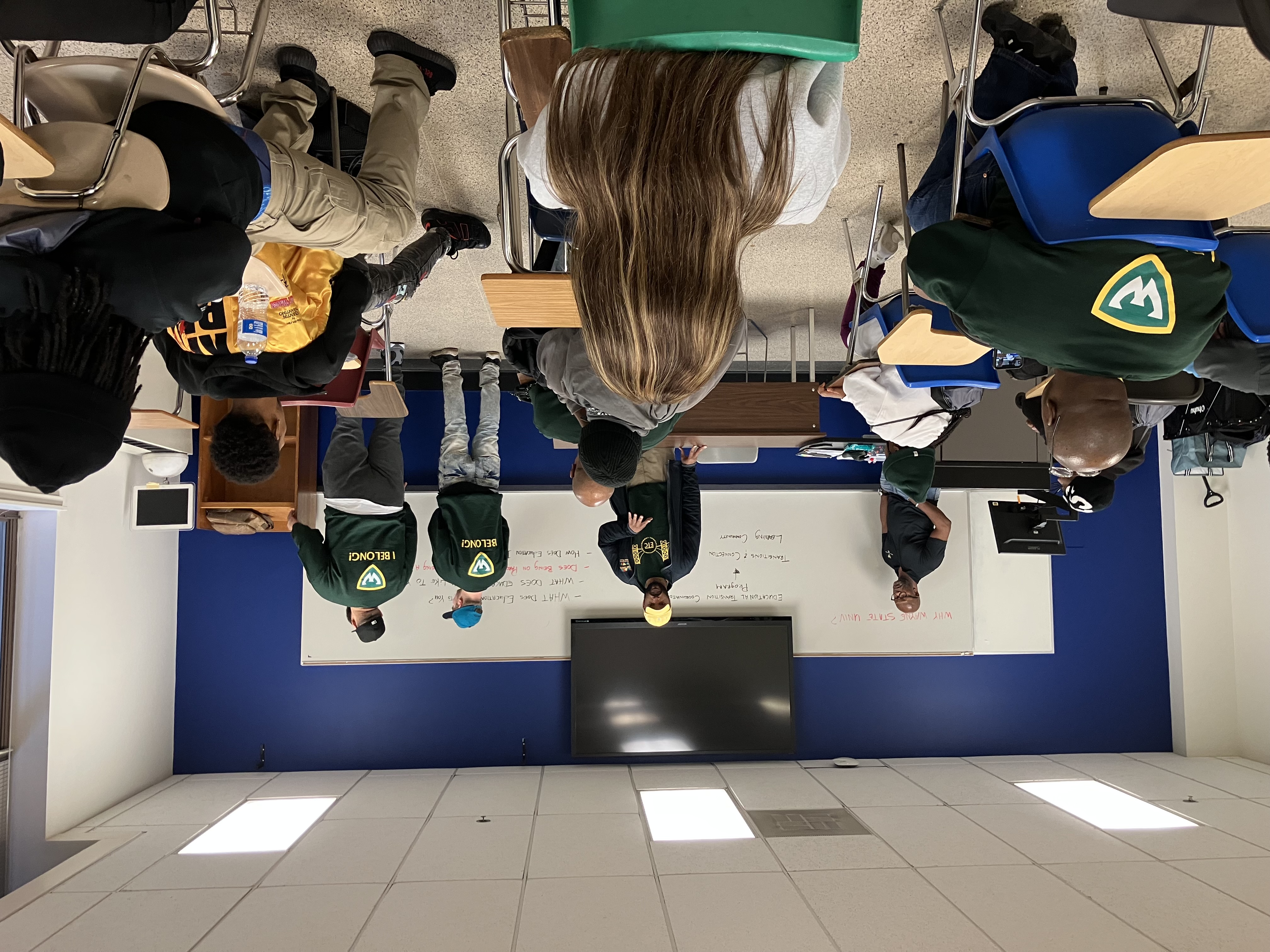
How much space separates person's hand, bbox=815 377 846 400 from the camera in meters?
3.06

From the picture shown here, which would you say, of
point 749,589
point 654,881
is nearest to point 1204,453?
point 749,589

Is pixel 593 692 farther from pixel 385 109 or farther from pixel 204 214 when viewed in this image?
pixel 204 214

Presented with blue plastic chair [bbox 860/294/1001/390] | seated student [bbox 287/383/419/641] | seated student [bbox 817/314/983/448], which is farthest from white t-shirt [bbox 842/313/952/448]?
seated student [bbox 287/383/419/641]

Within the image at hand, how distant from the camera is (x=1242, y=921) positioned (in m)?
3.01

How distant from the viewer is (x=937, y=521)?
200 inches

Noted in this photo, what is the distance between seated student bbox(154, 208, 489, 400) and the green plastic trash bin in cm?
105

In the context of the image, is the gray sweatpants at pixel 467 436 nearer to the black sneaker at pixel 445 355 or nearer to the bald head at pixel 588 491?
the black sneaker at pixel 445 355

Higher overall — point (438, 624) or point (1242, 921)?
point (438, 624)

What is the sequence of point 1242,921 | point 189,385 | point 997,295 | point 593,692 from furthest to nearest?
point 593,692
point 1242,921
point 189,385
point 997,295

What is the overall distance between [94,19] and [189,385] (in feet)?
3.47

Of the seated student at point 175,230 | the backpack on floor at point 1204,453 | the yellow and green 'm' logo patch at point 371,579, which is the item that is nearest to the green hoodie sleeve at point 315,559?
the yellow and green 'm' logo patch at point 371,579

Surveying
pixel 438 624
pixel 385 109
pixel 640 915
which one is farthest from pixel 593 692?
pixel 385 109

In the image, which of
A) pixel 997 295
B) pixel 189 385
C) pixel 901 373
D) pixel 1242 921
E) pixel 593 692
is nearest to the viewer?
pixel 997 295

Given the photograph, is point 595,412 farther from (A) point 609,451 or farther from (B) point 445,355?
(B) point 445,355
